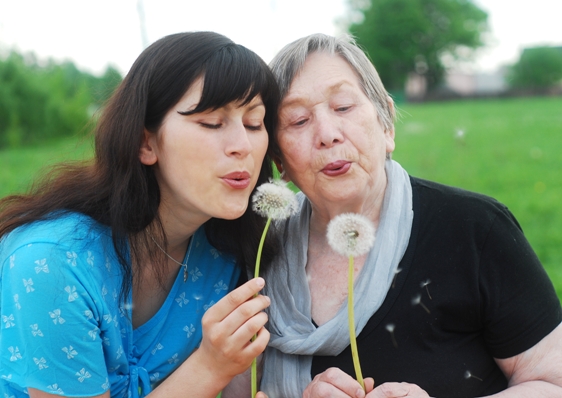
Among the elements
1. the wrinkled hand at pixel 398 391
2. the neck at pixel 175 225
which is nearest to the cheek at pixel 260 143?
the neck at pixel 175 225

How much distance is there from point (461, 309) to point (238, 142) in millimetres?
987

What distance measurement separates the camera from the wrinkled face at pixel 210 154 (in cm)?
199

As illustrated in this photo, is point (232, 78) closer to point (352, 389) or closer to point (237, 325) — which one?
point (237, 325)

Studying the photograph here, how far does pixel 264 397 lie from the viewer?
1932mm

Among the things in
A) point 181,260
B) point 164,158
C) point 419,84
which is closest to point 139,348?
point 181,260

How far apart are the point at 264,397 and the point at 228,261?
765 millimetres

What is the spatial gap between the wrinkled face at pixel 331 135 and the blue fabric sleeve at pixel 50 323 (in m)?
0.91

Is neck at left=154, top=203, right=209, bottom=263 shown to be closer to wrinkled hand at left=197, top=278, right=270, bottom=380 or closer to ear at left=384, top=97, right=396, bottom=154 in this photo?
wrinkled hand at left=197, top=278, right=270, bottom=380

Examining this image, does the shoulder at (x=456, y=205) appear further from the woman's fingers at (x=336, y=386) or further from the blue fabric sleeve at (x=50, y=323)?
the blue fabric sleeve at (x=50, y=323)

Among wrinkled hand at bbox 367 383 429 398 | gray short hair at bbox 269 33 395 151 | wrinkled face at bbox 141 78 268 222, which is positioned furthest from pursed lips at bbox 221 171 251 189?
wrinkled hand at bbox 367 383 429 398

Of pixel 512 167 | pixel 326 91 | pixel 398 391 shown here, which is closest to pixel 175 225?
pixel 326 91

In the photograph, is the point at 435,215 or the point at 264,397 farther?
the point at 435,215

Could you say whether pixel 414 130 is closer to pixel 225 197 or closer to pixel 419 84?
pixel 225 197

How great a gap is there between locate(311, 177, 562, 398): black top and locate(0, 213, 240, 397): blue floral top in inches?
30.3
